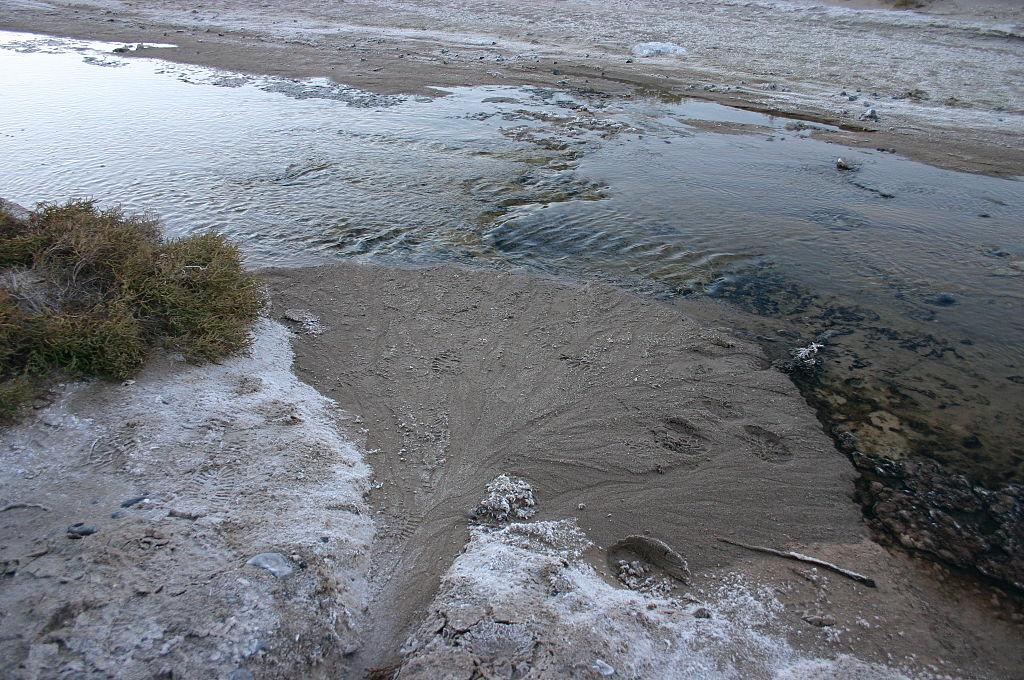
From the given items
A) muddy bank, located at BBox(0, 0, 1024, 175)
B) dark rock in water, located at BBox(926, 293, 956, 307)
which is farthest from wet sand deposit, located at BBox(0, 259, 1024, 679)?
muddy bank, located at BBox(0, 0, 1024, 175)

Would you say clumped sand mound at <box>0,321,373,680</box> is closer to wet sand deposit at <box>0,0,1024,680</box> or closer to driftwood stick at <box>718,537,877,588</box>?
wet sand deposit at <box>0,0,1024,680</box>

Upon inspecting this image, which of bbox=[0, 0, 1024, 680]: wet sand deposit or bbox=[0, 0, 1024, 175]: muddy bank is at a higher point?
bbox=[0, 0, 1024, 175]: muddy bank

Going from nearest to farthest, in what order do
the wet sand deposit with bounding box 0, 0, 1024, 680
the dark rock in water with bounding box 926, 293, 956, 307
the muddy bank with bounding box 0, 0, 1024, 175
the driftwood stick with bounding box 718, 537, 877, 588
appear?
the wet sand deposit with bounding box 0, 0, 1024, 680 < the driftwood stick with bounding box 718, 537, 877, 588 < the dark rock in water with bounding box 926, 293, 956, 307 < the muddy bank with bounding box 0, 0, 1024, 175

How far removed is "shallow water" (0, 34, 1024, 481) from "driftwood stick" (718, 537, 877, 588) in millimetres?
1406

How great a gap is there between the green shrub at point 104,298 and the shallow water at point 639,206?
1606mm

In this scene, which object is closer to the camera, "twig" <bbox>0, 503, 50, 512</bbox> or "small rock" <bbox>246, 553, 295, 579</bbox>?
"small rock" <bbox>246, 553, 295, 579</bbox>

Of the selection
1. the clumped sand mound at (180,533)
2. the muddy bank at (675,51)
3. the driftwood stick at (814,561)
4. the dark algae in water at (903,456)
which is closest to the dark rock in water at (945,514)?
the dark algae in water at (903,456)

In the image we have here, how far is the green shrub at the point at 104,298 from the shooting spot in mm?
4344

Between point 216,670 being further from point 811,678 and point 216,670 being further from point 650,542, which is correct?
point 811,678

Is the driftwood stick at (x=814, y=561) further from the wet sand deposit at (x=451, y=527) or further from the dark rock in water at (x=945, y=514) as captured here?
the dark rock in water at (x=945, y=514)

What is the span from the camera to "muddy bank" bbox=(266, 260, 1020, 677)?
11.5ft

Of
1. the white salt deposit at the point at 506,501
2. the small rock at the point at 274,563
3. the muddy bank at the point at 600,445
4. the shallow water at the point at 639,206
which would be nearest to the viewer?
the small rock at the point at 274,563

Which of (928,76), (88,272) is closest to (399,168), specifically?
(88,272)

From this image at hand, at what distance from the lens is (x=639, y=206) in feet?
28.3
